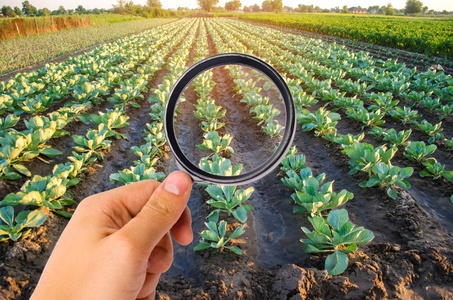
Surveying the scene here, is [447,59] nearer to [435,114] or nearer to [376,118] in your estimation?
[435,114]

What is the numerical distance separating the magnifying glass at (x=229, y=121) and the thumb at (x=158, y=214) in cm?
10

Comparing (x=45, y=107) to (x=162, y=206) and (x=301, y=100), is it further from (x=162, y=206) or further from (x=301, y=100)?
(x=162, y=206)

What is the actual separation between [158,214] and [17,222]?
2.29 metres

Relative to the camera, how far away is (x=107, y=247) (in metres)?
1.13

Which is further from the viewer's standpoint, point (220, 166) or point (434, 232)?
point (434, 232)

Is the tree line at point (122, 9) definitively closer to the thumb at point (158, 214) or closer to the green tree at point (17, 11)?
the green tree at point (17, 11)

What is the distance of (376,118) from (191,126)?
3512 mm

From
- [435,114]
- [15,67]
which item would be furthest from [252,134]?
[15,67]

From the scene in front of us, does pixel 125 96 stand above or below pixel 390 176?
above

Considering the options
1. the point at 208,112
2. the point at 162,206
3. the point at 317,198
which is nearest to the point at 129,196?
the point at 162,206

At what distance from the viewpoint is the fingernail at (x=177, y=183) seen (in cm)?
128

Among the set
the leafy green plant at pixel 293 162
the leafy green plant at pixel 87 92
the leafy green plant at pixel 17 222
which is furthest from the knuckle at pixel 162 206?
the leafy green plant at pixel 87 92

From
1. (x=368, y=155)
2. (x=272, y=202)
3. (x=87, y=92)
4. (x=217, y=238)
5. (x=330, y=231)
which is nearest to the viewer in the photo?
(x=330, y=231)

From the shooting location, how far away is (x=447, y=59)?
11875 mm
